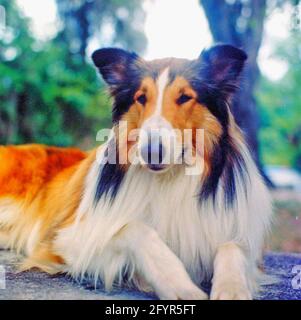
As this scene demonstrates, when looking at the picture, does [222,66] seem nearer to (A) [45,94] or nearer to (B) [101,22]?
(B) [101,22]

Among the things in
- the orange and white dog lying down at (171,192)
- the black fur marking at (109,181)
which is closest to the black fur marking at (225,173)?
the orange and white dog lying down at (171,192)

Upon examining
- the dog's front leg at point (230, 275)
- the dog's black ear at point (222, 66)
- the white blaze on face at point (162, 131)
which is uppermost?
the dog's black ear at point (222, 66)

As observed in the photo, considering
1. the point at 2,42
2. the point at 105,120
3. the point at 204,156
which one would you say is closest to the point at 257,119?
the point at 105,120

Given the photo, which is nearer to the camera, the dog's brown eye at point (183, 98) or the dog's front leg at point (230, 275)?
the dog's front leg at point (230, 275)

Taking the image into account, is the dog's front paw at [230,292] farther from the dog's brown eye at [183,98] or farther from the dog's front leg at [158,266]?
the dog's brown eye at [183,98]

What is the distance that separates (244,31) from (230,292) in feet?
3.82

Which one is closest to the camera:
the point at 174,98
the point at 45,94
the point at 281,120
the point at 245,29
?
the point at 174,98

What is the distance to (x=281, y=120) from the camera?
98.3 inches

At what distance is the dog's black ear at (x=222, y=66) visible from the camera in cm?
158

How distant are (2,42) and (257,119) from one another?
3.66 ft

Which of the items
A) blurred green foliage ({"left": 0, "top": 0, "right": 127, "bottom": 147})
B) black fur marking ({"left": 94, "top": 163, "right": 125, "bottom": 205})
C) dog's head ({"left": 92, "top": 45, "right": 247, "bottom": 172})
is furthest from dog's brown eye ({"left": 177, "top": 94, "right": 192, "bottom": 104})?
blurred green foliage ({"left": 0, "top": 0, "right": 127, "bottom": 147})

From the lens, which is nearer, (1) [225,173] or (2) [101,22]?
(1) [225,173]

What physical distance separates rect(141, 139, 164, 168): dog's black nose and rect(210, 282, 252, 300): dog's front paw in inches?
13.9

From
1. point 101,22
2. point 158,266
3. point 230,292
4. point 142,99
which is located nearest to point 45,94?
point 101,22
